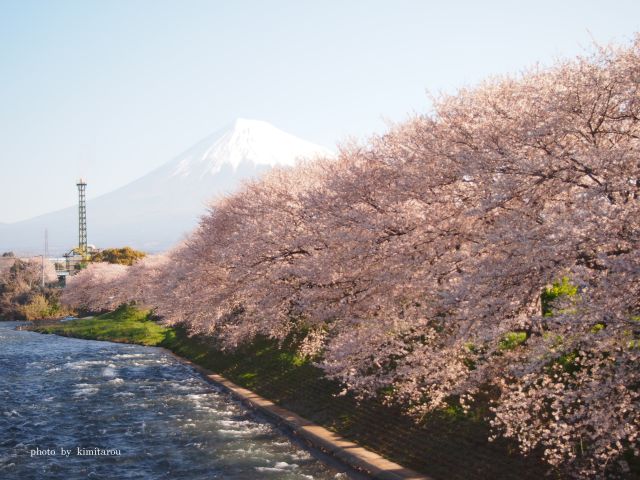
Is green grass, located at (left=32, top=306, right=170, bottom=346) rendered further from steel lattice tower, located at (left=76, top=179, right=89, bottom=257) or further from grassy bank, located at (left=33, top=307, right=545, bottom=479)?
steel lattice tower, located at (left=76, top=179, right=89, bottom=257)

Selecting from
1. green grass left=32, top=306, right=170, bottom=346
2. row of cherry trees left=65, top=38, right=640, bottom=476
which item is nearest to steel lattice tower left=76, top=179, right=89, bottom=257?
green grass left=32, top=306, right=170, bottom=346

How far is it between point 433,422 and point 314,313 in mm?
5515

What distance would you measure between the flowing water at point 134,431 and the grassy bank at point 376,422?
139 cm

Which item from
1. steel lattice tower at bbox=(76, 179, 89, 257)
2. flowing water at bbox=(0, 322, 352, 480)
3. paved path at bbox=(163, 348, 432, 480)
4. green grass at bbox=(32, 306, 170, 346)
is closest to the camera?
paved path at bbox=(163, 348, 432, 480)

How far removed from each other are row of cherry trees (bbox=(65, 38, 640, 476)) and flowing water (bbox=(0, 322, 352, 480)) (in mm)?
3202

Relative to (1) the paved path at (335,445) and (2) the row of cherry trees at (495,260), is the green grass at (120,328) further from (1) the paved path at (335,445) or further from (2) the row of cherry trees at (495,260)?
(1) the paved path at (335,445)

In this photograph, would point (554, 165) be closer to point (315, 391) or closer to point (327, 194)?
point (327, 194)

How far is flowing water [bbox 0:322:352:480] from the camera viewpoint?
16.5m

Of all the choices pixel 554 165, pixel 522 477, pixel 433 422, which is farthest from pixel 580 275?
pixel 433 422

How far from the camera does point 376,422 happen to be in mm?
18016

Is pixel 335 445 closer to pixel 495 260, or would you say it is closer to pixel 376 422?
pixel 376 422

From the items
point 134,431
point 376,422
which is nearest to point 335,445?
point 376,422

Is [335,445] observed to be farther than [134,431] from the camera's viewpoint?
No

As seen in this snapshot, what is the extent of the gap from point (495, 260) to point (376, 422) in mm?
7800
